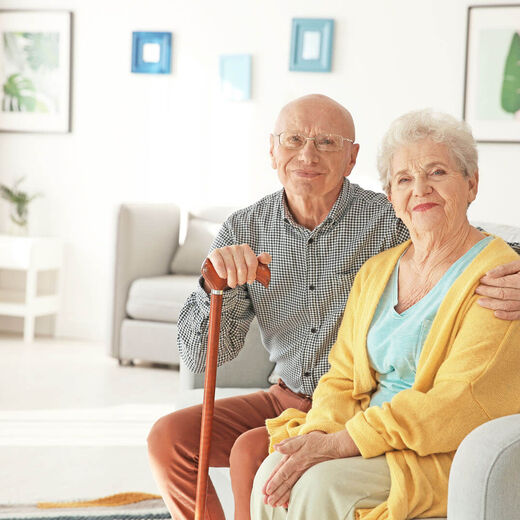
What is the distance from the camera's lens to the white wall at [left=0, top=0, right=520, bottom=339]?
17.1ft

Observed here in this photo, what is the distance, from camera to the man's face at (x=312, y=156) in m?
2.10

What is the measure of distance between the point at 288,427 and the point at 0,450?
1790 mm

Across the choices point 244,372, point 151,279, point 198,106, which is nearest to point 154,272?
point 151,279

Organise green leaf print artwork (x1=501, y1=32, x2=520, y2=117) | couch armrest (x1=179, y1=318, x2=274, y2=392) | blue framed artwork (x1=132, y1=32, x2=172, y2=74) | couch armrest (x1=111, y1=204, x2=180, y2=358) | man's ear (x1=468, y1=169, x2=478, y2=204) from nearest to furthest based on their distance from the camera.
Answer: man's ear (x1=468, y1=169, x2=478, y2=204)
couch armrest (x1=179, y1=318, x2=274, y2=392)
couch armrest (x1=111, y1=204, x2=180, y2=358)
green leaf print artwork (x1=501, y1=32, x2=520, y2=117)
blue framed artwork (x1=132, y1=32, x2=172, y2=74)

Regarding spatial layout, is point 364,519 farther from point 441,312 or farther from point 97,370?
point 97,370

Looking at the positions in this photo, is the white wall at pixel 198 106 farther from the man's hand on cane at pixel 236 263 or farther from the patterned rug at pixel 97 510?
the man's hand on cane at pixel 236 263

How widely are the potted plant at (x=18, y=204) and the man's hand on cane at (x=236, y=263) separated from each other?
419 cm

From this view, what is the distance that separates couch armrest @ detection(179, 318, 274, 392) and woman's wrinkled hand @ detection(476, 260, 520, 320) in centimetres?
101

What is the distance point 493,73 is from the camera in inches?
201

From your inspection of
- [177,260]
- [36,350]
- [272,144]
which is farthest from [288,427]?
[36,350]

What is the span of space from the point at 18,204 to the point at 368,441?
4594mm

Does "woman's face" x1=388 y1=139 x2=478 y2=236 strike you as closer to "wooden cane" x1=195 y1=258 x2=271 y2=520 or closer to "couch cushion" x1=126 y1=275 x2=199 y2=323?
"wooden cane" x1=195 y1=258 x2=271 y2=520

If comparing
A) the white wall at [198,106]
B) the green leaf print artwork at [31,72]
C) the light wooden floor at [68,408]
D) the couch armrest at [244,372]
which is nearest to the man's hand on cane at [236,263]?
the couch armrest at [244,372]

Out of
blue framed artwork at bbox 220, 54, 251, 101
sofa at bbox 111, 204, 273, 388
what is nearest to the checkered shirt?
sofa at bbox 111, 204, 273, 388
